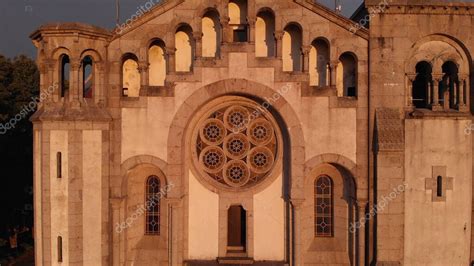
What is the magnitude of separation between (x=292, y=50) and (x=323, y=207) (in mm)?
6943

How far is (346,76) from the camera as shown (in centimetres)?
2109

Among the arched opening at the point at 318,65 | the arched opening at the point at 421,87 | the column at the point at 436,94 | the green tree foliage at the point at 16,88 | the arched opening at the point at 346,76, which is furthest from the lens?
the green tree foliage at the point at 16,88

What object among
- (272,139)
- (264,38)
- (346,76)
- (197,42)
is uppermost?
(264,38)

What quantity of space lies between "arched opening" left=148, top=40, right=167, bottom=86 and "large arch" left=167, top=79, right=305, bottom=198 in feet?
7.89

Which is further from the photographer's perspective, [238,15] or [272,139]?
[238,15]

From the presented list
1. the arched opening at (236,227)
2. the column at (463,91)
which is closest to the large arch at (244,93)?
the arched opening at (236,227)

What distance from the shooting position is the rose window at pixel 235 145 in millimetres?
20766

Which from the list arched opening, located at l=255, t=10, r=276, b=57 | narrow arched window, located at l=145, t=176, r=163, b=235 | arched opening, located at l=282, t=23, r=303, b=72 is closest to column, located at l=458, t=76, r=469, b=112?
arched opening, located at l=282, t=23, r=303, b=72

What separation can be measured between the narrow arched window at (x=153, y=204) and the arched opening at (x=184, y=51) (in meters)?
5.02

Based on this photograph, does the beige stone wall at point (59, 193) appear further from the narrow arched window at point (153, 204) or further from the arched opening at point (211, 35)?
the arched opening at point (211, 35)

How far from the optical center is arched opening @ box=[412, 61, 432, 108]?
66.7 ft

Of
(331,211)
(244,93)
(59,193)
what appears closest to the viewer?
(59,193)

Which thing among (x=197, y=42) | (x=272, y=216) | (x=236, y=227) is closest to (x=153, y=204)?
(x=236, y=227)

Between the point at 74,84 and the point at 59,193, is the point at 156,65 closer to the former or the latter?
the point at 74,84
